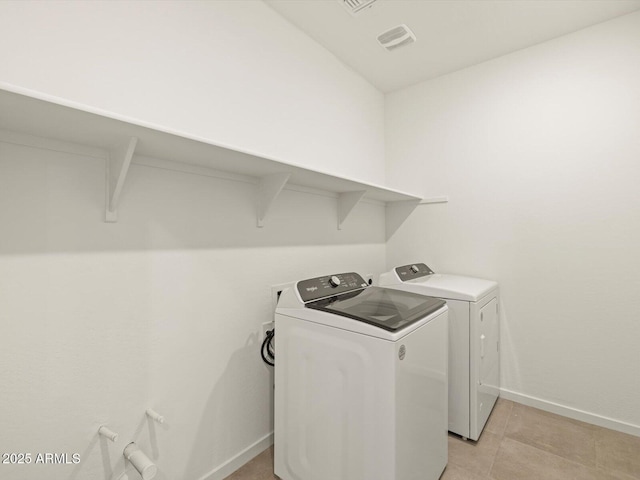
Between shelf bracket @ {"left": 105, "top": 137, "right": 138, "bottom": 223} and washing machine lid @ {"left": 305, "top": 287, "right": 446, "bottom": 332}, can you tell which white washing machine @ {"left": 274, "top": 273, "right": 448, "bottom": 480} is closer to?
washing machine lid @ {"left": 305, "top": 287, "right": 446, "bottom": 332}

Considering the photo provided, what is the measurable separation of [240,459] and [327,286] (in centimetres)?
106

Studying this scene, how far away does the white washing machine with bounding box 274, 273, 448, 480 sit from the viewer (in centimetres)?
115

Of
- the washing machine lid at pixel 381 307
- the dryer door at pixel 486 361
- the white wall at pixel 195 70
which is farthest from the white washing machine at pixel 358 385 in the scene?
the white wall at pixel 195 70

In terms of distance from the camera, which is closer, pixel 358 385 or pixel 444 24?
pixel 358 385

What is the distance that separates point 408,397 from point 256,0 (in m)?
2.25

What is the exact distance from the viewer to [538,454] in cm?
172

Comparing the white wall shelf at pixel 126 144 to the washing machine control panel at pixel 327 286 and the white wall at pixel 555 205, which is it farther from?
the white wall at pixel 555 205

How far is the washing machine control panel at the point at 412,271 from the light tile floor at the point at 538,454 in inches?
41.0

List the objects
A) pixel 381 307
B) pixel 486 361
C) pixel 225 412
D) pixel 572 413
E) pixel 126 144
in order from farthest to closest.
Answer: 1. pixel 572 413
2. pixel 486 361
3. pixel 225 412
4. pixel 381 307
5. pixel 126 144

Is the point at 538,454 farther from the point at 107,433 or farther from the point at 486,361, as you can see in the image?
the point at 107,433

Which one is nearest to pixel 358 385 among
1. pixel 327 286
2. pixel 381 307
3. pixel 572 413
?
pixel 381 307

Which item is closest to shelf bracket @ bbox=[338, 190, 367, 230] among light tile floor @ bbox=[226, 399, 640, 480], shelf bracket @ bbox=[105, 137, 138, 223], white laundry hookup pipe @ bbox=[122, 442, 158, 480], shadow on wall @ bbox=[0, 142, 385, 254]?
shadow on wall @ bbox=[0, 142, 385, 254]

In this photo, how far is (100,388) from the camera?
117 cm

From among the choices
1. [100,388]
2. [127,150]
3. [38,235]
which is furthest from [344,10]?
[100,388]
